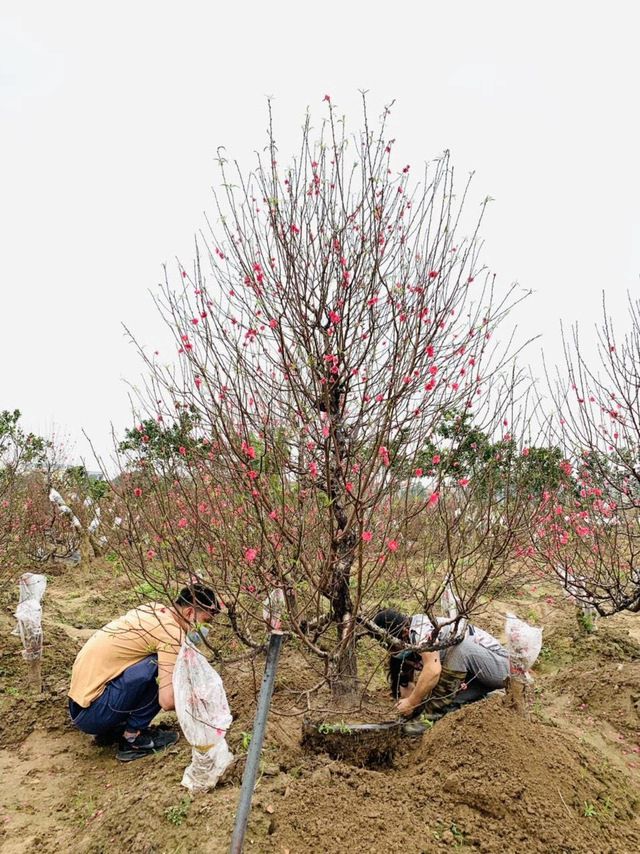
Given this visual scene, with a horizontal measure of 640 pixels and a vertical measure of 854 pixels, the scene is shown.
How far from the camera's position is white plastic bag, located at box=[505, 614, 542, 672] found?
3342 mm

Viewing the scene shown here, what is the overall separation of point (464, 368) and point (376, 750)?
7.83 ft

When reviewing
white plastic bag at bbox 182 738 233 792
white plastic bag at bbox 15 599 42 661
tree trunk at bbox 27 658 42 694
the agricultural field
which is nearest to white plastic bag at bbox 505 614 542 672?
the agricultural field

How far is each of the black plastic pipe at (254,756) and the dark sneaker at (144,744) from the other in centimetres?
162

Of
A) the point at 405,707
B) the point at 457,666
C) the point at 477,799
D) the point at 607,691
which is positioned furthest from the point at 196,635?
the point at 607,691

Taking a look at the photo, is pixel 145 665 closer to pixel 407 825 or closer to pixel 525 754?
pixel 407 825

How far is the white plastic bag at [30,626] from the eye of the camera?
3863 mm

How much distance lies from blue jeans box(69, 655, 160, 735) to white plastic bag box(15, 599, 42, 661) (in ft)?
2.71

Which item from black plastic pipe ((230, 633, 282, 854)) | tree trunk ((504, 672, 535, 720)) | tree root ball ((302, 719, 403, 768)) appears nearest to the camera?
black plastic pipe ((230, 633, 282, 854))

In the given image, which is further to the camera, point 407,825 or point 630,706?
point 630,706

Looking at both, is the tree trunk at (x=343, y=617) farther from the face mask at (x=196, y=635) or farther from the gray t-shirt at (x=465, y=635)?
the face mask at (x=196, y=635)

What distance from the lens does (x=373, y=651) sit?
522 cm

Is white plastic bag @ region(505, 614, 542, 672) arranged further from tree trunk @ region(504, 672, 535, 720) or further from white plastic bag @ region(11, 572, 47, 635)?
white plastic bag @ region(11, 572, 47, 635)

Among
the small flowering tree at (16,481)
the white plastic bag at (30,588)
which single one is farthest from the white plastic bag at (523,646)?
the small flowering tree at (16,481)

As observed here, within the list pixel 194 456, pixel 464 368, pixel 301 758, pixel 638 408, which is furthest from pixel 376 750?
pixel 638 408
